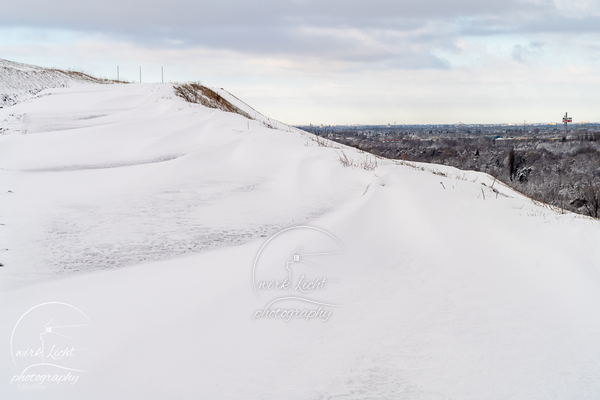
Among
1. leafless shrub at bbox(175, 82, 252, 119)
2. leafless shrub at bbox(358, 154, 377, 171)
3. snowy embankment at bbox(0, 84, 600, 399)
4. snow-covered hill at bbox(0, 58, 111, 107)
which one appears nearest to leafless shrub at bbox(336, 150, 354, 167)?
leafless shrub at bbox(358, 154, 377, 171)

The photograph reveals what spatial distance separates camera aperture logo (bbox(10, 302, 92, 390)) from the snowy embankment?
0.04 m

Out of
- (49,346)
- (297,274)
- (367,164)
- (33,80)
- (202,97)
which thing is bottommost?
(49,346)

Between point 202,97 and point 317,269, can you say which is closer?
point 317,269

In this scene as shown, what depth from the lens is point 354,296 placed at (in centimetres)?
256

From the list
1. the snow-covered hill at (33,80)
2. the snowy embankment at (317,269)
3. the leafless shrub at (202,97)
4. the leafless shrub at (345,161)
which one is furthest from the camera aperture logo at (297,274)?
the snow-covered hill at (33,80)

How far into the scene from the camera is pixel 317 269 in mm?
2904

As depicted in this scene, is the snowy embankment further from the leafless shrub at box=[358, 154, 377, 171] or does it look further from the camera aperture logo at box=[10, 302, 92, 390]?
the leafless shrub at box=[358, 154, 377, 171]

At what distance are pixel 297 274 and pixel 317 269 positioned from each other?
0.55 feet

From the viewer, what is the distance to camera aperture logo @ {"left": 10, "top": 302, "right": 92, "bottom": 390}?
1.80 meters

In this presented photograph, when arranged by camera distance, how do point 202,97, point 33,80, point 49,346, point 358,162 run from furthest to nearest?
point 33,80 → point 202,97 → point 358,162 → point 49,346

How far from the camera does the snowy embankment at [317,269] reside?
5.90ft

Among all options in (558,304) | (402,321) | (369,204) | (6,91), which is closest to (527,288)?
(558,304)

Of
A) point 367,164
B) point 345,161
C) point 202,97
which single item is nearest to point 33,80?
point 202,97

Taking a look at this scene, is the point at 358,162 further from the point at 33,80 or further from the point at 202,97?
the point at 33,80
